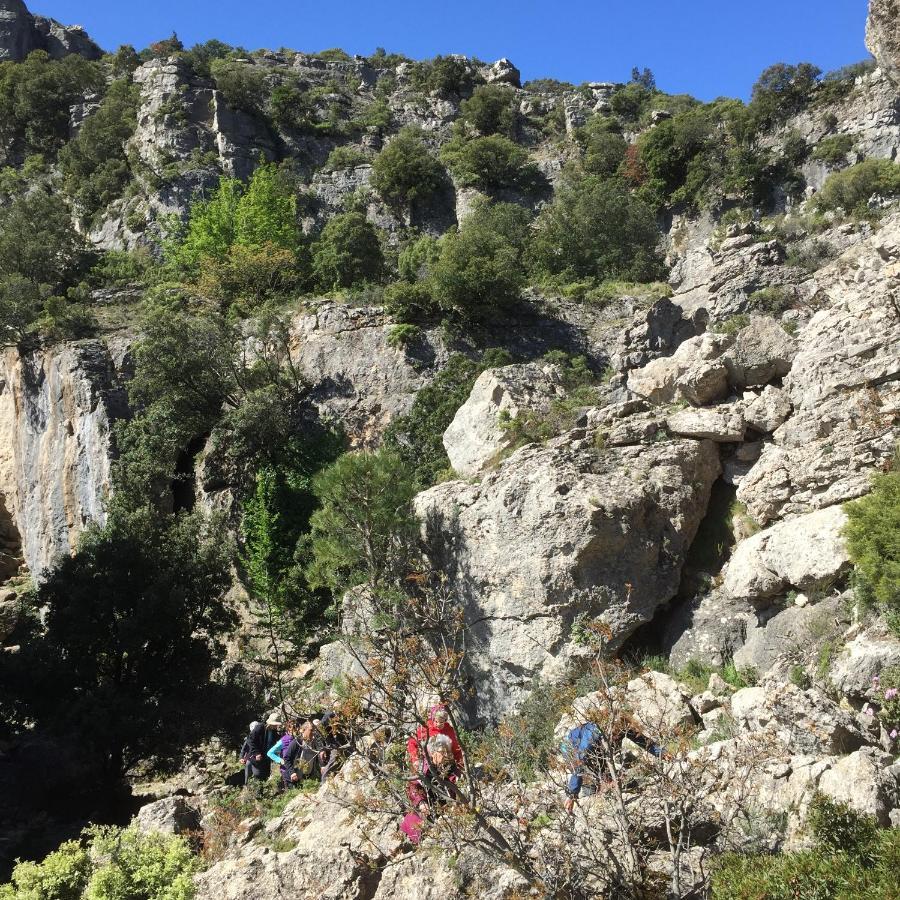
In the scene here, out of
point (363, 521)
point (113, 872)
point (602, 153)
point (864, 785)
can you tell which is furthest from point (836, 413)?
point (602, 153)

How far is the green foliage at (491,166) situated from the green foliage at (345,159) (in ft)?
14.8

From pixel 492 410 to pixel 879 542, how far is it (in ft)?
23.3

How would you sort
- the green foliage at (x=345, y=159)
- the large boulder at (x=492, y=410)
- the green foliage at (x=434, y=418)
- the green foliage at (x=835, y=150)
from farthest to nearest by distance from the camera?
the green foliage at (x=345, y=159), the green foliage at (x=835, y=150), the green foliage at (x=434, y=418), the large boulder at (x=492, y=410)

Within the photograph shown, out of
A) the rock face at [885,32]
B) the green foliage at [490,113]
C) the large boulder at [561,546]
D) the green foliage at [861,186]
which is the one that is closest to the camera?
the rock face at [885,32]

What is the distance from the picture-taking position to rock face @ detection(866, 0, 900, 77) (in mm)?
8156

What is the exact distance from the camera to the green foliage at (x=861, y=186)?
23297 millimetres

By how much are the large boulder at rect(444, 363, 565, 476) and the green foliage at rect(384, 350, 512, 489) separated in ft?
6.21

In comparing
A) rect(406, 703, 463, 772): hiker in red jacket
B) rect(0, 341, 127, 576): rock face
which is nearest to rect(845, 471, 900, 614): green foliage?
→ rect(406, 703, 463, 772): hiker in red jacket

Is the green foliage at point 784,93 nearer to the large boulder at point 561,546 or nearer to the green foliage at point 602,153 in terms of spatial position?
the green foliage at point 602,153

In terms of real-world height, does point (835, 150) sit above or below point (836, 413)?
above

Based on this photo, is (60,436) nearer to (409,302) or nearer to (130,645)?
(130,645)

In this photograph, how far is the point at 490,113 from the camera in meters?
42.0

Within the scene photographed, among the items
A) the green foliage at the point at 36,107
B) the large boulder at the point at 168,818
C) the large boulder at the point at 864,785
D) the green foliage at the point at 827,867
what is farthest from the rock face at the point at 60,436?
the green foliage at the point at 36,107

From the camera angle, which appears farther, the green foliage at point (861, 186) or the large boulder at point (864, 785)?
the green foliage at point (861, 186)
